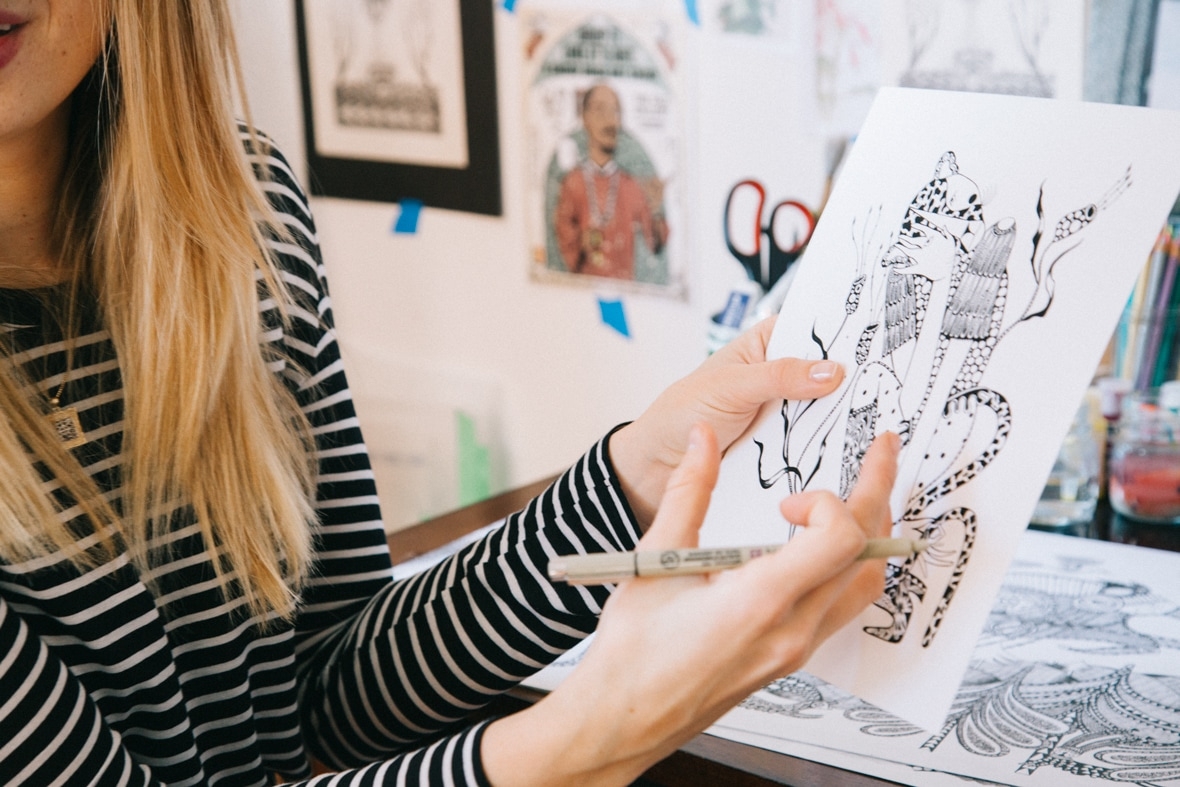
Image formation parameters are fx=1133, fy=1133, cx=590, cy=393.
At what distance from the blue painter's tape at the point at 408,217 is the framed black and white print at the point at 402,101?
0.01m

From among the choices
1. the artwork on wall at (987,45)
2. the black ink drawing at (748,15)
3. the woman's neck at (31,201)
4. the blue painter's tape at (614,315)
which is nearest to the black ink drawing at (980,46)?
the artwork on wall at (987,45)

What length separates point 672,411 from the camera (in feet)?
2.34

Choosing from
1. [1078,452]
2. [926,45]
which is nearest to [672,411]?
[1078,452]

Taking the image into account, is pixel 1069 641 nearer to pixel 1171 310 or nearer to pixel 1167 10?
pixel 1171 310

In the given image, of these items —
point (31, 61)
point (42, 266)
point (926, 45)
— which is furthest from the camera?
point (926, 45)

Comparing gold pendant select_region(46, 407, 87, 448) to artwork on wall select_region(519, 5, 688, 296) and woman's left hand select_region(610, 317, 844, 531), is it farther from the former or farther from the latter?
artwork on wall select_region(519, 5, 688, 296)

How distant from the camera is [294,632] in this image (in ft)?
2.83

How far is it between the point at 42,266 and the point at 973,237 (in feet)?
1.99

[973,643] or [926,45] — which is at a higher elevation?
[926,45]

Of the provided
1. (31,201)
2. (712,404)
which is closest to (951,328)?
(712,404)

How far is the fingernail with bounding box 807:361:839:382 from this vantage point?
2.16 ft

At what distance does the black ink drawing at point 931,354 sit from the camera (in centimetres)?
60

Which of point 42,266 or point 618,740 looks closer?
point 618,740

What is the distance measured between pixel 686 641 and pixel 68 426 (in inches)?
17.3
